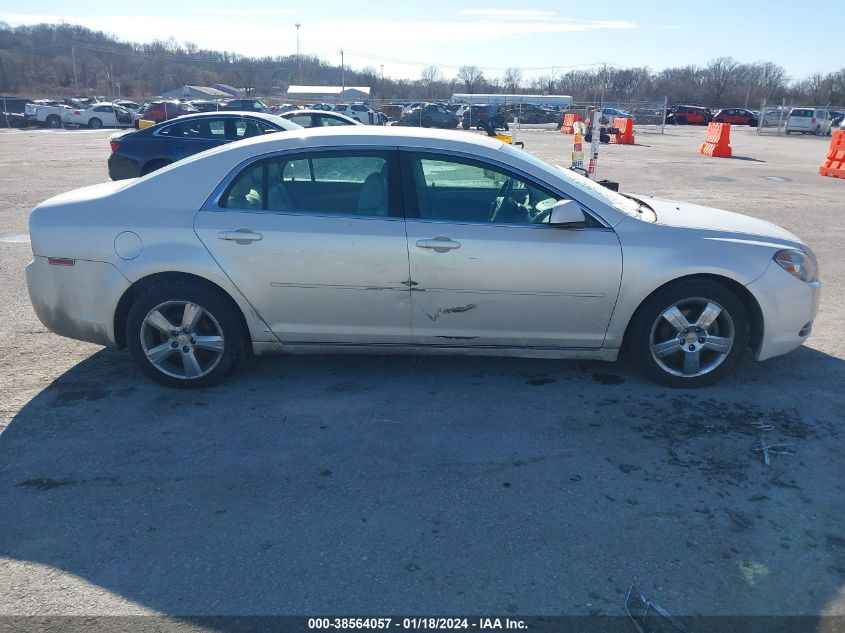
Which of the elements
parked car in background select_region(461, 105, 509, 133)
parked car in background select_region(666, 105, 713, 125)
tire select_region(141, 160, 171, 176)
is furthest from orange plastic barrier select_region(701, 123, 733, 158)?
parked car in background select_region(666, 105, 713, 125)

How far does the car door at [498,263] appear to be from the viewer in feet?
14.3

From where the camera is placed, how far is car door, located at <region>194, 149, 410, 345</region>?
438 cm

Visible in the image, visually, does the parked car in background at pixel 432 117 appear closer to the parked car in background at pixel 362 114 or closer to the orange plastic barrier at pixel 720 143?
the parked car in background at pixel 362 114

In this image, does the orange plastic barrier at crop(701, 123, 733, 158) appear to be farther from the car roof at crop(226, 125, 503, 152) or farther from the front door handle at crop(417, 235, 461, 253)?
the front door handle at crop(417, 235, 461, 253)

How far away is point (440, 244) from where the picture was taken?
14.3ft

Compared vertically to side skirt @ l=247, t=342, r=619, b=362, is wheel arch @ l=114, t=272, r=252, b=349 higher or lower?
higher

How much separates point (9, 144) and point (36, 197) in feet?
61.3

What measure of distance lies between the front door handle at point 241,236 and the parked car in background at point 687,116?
196 feet

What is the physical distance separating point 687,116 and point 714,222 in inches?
2317

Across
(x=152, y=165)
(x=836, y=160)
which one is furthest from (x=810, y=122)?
(x=152, y=165)

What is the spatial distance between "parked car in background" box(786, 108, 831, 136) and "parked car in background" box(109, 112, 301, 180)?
4004cm

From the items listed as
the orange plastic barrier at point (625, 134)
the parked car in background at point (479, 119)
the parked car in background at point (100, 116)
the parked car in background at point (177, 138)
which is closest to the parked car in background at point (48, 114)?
the parked car in background at point (100, 116)

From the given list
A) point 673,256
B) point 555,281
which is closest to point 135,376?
point 555,281

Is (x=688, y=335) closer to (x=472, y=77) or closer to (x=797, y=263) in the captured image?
(x=797, y=263)
